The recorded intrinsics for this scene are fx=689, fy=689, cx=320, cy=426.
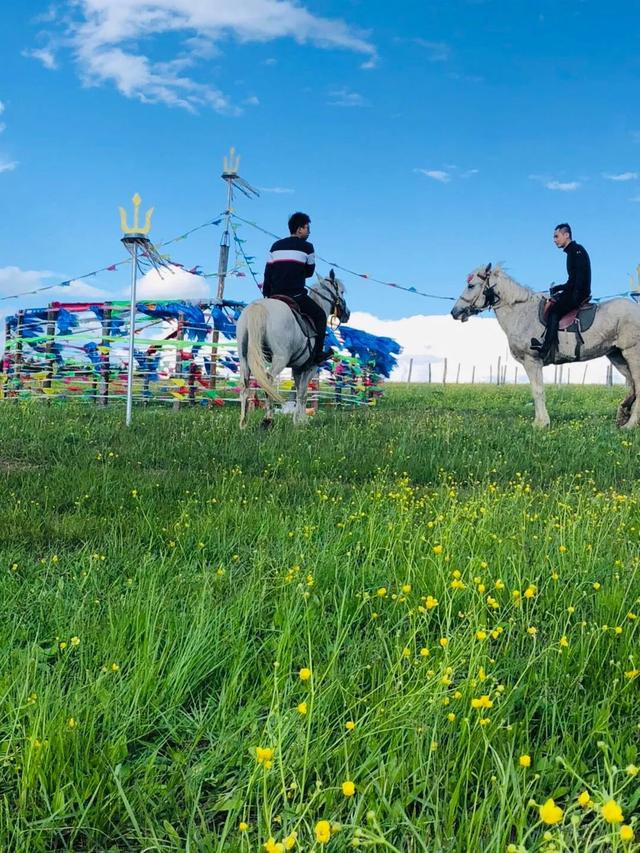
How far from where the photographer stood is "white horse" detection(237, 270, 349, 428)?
396 inches

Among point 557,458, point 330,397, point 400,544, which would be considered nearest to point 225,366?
point 330,397

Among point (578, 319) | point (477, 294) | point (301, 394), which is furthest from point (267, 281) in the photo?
point (578, 319)

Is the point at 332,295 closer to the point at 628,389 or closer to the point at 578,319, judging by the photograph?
the point at 578,319

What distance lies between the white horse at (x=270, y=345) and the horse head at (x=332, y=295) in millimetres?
99

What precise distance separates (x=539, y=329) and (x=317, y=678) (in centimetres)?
1100

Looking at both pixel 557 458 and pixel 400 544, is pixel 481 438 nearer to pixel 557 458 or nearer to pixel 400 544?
pixel 557 458

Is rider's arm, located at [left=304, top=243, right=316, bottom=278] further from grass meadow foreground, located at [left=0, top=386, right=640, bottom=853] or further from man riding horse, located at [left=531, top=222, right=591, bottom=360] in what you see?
grass meadow foreground, located at [left=0, top=386, right=640, bottom=853]

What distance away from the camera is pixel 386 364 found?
23672mm

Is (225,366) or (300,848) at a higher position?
(225,366)

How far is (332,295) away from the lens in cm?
1212

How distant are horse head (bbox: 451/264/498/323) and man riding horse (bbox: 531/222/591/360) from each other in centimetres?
114

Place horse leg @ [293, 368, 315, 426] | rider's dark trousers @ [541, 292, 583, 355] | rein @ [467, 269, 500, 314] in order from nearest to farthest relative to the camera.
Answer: horse leg @ [293, 368, 315, 426]
rider's dark trousers @ [541, 292, 583, 355]
rein @ [467, 269, 500, 314]

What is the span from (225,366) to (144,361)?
2.34m

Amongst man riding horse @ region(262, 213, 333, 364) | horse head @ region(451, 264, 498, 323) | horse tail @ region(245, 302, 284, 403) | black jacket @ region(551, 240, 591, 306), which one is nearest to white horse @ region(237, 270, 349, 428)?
horse tail @ region(245, 302, 284, 403)
